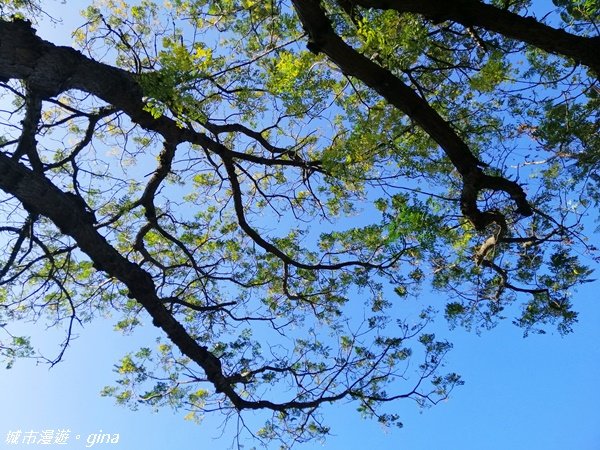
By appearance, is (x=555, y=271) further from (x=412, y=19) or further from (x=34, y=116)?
(x=34, y=116)

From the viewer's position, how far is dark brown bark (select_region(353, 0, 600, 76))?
3.75 meters

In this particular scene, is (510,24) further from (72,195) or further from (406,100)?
(72,195)

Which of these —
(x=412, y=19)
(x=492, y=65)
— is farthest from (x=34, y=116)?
(x=492, y=65)

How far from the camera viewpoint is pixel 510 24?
377 cm

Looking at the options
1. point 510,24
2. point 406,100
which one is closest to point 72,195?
point 406,100

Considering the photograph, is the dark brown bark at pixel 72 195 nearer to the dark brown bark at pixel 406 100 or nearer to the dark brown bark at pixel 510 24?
the dark brown bark at pixel 406 100

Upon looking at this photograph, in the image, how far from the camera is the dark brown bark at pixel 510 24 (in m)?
3.75

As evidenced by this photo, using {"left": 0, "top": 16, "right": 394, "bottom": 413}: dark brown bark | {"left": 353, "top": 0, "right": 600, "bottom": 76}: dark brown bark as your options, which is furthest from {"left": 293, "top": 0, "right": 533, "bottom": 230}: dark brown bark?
{"left": 0, "top": 16, "right": 394, "bottom": 413}: dark brown bark

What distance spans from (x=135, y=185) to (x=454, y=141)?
13.5 feet

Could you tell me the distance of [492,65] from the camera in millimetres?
5156

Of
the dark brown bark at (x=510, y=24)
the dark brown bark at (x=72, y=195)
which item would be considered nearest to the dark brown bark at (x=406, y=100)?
the dark brown bark at (x=510, y=24)

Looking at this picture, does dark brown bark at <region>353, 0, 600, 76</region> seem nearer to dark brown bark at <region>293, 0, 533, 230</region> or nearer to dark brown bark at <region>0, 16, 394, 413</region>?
dark brown bark at <region>293, 0, 533, 230</region>

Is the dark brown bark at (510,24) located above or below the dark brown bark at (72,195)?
above

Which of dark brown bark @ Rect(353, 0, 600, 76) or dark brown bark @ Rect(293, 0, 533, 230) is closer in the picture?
dark brown bark @ Rect(353, 0, 600, 76)
